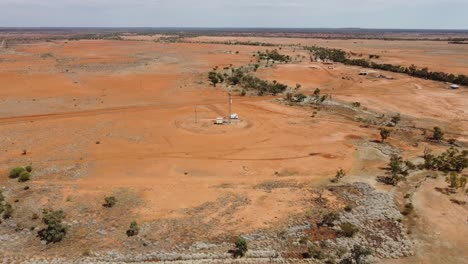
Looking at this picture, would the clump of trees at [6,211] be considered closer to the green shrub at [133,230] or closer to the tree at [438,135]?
the green shrub at [133,230]

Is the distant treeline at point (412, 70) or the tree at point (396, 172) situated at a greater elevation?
the distant treeline at point (412, 70)

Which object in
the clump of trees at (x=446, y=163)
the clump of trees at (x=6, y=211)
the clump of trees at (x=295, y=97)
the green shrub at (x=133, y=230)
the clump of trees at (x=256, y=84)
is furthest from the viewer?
the clump of trees at (x=256, y=84)

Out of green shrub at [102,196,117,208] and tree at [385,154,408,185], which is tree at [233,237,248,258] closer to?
green shrub at [102,196,117,208]

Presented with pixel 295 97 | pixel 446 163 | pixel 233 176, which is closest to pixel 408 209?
pixel 446 163

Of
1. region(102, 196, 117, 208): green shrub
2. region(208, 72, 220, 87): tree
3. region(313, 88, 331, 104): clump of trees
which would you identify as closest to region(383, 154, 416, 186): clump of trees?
region(102, 196, 117, 208): green shrub

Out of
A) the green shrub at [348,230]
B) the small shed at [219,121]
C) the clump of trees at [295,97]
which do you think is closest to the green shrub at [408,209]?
the green shrub at [348,230]
